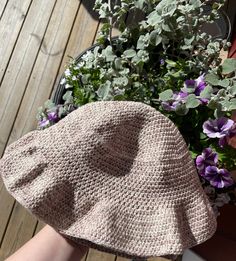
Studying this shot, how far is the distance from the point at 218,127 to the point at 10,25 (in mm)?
1228

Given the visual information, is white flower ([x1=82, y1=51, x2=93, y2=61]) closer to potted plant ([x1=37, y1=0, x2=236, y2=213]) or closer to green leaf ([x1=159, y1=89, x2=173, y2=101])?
potted plant ([x1=37, y1=0, x2=236, y2=213])

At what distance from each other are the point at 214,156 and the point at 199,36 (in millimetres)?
278

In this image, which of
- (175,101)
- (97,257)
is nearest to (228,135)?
(175,101)

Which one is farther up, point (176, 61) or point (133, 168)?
point (176, 61)

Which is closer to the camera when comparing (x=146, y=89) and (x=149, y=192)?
(x=149, y=192)

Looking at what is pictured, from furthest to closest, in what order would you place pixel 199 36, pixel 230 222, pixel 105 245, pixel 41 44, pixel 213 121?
pixel 41 44
pixel 230 222
pixel 199 36
pixel 213 121
pixel 105 245

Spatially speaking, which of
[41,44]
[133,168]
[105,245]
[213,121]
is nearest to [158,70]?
[213,121]

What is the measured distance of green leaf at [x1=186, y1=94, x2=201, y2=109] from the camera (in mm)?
753

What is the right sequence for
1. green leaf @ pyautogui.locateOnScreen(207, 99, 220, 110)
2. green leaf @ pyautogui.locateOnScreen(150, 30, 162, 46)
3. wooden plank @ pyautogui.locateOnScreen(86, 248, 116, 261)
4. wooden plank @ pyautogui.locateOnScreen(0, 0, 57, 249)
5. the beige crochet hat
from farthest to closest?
wooden plank @ pyautogui.locateOnScreen(0, 0, 57, 249) < wooden plank @ pyautogui.locateOnScreen(86, 248, 116, 261) < green leaf @ pyautogui.locateOnScreen(150, 30, 162, 46) < green leaf @ pyautogui.locateOnScreen(207, 99, 220, 110) < the beige crochet hat

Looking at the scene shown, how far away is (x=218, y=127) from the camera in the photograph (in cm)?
76

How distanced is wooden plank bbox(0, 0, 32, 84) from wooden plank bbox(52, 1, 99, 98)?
23cm

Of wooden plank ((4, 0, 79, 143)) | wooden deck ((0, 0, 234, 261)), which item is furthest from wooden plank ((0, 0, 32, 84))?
wooden plank ((4, 0, 79, 143))

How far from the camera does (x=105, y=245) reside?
0.58m

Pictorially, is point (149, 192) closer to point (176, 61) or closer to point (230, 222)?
point (176, 61)
